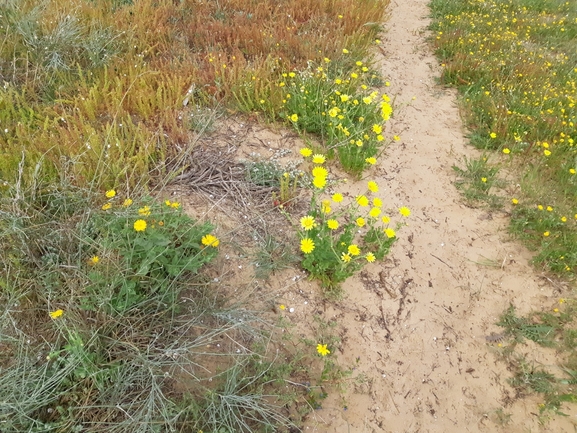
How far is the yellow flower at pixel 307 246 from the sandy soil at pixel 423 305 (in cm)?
30

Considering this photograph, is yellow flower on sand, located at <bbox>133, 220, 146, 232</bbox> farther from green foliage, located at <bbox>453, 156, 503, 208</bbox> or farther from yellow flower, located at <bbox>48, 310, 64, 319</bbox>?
green foliage, located at <bbox>453, 156, 503, 208</bbox>

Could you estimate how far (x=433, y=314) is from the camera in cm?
323

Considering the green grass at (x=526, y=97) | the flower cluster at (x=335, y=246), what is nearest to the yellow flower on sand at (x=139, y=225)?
the flower cluster at (x=335, y=246)

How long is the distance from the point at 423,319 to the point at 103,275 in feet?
7.68

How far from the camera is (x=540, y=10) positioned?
25.2 ft

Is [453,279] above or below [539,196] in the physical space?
below

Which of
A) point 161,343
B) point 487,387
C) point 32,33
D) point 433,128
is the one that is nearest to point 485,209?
point 433,128

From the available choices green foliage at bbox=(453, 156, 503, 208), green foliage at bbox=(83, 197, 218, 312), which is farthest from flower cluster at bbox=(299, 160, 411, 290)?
green foliage at bbox=(453, 156, 503, 208)

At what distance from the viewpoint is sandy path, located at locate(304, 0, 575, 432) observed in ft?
8.98

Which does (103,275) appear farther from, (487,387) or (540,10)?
(540,10)

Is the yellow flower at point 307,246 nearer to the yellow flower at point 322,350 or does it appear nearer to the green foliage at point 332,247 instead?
the green foliage at point 332,247

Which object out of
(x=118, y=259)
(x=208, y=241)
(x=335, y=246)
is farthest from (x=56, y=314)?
(x=335, y=246)

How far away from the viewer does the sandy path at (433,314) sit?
8.98 feet

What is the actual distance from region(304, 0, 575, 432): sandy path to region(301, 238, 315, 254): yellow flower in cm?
49
